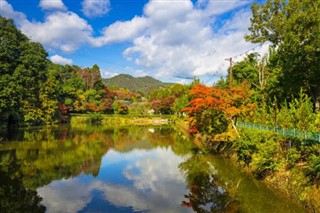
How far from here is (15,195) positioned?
577 inches

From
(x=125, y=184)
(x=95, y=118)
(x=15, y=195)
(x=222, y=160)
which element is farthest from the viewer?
(x=95, y=118)

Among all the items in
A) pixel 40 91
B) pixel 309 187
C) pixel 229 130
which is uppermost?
pixel 40 91

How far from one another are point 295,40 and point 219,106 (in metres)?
7.57

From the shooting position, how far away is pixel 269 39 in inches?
1262

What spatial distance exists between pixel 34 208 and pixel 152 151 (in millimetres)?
18877

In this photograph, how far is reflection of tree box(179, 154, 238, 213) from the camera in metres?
13.4

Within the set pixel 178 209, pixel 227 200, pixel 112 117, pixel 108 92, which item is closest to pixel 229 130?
pixel 227 200

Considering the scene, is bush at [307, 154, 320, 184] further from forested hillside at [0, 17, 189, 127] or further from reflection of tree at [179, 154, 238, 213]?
forested hillside at [0, 17, 189, 127]

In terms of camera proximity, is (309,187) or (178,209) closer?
(309,187)

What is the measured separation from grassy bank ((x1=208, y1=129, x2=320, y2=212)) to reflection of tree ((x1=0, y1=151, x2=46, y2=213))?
34.6 feet

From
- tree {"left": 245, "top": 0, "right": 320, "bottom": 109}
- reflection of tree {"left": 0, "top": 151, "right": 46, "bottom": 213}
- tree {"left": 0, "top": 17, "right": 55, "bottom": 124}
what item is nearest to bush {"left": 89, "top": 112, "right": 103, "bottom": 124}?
tree {"left": 0, "top": 17, "right": 55, "bottom": 124}

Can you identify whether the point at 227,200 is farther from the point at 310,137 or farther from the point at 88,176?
the point at 88,176

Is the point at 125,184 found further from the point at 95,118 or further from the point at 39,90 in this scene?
the point at 95,118

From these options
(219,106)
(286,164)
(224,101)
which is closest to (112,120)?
(224,101)
